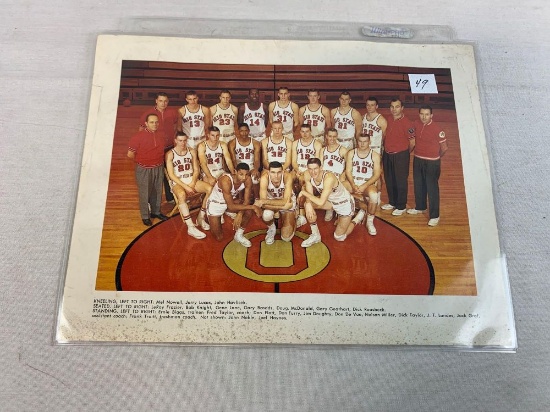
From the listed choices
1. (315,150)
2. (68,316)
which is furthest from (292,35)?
(68,316)

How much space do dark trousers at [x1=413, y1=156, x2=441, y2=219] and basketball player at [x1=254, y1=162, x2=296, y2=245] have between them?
19cm

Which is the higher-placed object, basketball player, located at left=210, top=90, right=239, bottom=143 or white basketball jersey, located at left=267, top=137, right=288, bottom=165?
basketball player, located at left=210, top=90, right=239, bottom=143

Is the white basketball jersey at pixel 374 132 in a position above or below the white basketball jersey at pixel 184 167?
above

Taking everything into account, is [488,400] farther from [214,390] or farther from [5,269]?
[5,269]

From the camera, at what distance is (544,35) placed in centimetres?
79

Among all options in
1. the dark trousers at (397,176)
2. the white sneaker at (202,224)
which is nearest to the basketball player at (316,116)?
the dark trousers at (397,176)

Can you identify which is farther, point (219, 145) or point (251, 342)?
point (219, 145)

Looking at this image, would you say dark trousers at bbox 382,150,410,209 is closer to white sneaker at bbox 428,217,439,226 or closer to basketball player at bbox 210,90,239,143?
white sneaker at bbox 428,217,439,226

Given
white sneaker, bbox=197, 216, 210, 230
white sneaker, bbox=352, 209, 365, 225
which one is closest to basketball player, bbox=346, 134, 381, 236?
white sneaker, bbox=352, 209, 365, 225

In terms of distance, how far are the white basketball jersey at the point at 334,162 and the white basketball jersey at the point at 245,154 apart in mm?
110

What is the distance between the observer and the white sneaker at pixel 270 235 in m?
0.66

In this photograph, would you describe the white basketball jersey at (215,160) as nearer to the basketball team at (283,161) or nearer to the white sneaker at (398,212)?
the basketball team at (283,161)

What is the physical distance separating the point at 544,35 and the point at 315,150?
0.46 m

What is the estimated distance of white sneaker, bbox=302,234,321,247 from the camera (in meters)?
0.65
